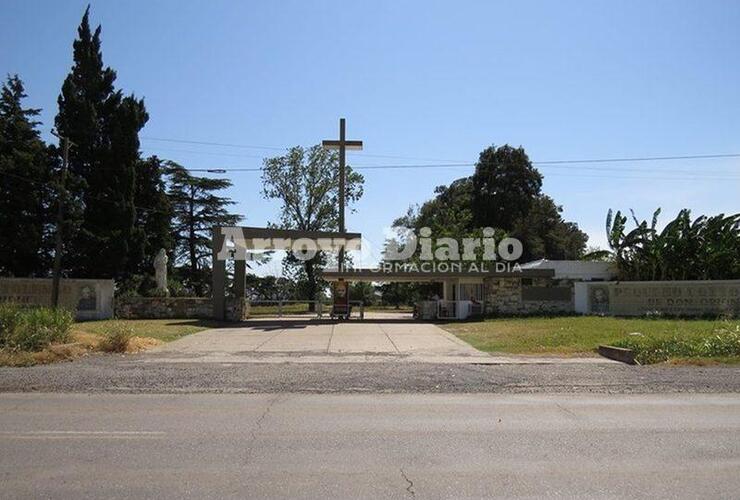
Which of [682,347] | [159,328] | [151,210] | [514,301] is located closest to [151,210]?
[151,210]

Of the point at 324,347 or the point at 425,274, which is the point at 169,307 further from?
the point at 324,347

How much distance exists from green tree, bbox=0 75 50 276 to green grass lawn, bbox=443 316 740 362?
2123 centimetres

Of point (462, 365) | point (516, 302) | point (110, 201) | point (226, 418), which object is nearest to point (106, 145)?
point (110, 201)

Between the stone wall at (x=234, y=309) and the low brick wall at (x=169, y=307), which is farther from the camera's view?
the low brick wall at (x=169, y=307)

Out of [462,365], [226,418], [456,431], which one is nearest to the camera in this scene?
[456,431]

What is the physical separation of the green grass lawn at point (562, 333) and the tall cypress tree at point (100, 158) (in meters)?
19.7

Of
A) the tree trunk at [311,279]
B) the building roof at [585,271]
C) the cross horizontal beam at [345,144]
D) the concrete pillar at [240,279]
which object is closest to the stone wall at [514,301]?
the building roof at [585,271]

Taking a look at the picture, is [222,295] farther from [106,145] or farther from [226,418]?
[226,418]

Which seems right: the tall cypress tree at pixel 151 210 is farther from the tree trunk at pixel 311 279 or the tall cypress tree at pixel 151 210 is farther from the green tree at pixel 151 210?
the tree trunk at pixel 311 279

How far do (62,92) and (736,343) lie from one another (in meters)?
35.2

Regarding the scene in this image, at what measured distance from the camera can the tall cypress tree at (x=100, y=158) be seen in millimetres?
36031

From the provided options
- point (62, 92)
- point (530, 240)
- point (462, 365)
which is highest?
point (62, 92)

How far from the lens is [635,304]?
32.6 metres

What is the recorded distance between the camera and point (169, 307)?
3222 cm
